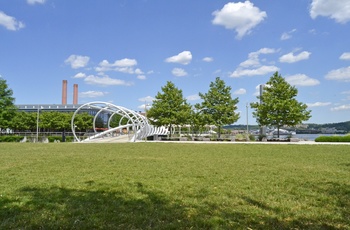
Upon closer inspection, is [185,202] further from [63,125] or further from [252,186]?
[63,125]

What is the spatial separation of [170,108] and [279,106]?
49.3 feet

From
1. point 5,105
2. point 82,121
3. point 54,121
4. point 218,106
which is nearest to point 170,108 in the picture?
point 218,106

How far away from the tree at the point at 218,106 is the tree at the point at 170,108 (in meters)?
3.11

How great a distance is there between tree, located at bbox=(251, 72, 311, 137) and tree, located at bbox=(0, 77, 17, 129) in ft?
111

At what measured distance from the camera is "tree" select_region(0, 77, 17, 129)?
133 feet

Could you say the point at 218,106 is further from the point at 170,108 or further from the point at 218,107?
the point at 170,108

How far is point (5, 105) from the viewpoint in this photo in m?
41.5

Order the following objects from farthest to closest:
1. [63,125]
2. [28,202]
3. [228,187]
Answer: [63,125]
[228,187]
[28,202]

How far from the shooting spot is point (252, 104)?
117 feet

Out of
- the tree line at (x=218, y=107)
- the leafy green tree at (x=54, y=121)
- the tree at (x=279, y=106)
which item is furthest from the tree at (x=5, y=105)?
the tree at (x=279, y=106)

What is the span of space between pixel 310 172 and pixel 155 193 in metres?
5.49

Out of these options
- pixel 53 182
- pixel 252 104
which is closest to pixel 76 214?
pixel 53 182

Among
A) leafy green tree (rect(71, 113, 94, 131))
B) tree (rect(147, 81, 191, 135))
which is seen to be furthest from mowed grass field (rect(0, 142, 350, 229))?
leafy green tree (rect(71, 113, 94, 131))

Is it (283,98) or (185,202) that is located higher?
(283,98)
